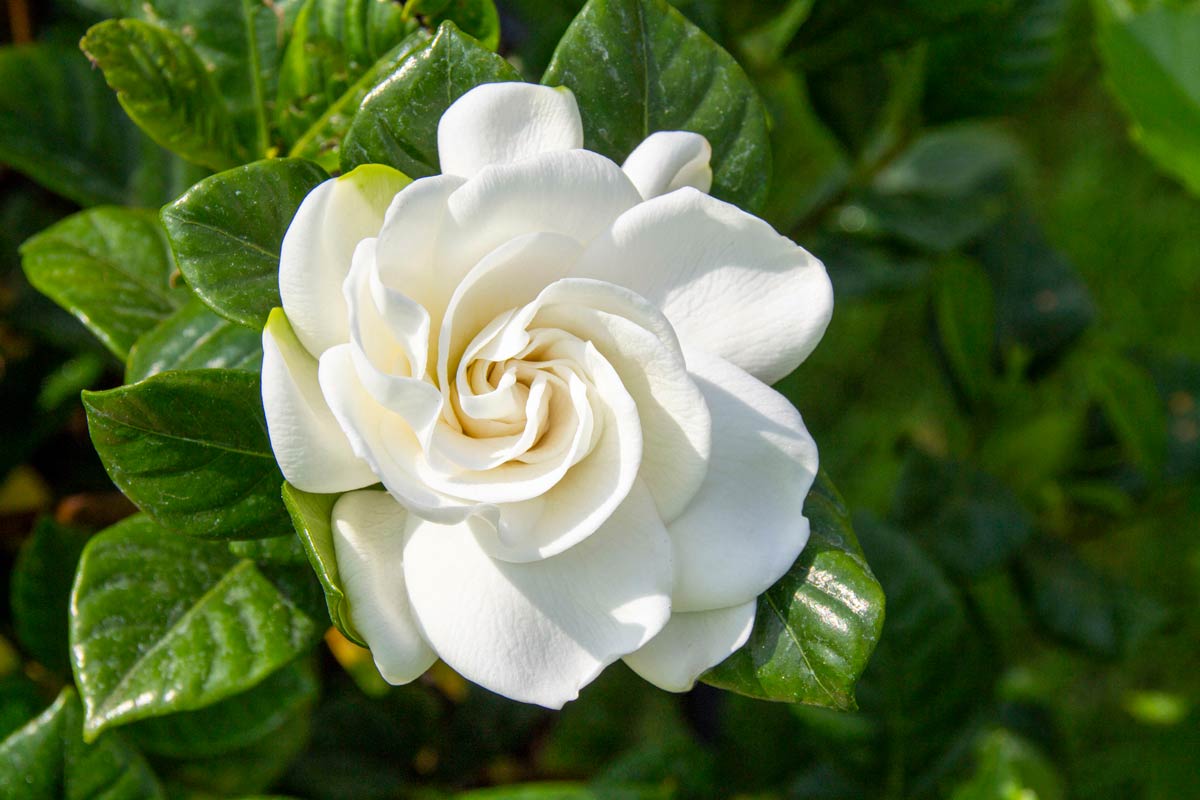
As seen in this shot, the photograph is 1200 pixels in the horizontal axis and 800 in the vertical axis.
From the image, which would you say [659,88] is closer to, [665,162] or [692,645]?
[665,162]

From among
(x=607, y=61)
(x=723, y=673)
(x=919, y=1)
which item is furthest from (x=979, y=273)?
(x=723, y=673)

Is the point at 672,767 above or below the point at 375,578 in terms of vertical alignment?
below

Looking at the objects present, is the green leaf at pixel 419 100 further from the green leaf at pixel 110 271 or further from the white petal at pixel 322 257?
the green leaf at pixel 110 271

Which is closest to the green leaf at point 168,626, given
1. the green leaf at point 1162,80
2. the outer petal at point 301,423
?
the outer petal at point 301,423

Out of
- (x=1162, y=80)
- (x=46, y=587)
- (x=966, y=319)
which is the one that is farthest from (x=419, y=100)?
(x=966, y=319)

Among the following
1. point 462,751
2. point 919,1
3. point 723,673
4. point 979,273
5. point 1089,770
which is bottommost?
point 1089,770

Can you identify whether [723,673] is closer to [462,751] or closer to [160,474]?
[160,474]

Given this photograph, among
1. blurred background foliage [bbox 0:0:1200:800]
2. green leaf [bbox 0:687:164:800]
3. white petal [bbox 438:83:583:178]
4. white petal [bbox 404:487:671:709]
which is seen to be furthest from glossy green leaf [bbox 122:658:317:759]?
white petal [bbox 438:83:583:178]
